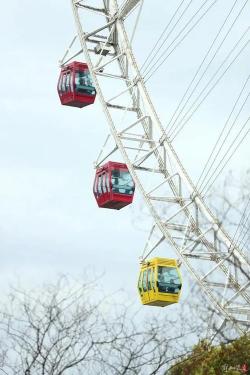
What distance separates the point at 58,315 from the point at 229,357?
15.8 ft

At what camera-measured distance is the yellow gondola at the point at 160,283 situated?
29562mm

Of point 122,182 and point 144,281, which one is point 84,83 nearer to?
point 122,182

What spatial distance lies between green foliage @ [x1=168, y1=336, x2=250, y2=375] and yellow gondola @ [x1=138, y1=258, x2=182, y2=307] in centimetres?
1152

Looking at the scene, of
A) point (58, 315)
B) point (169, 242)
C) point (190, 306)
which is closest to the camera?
point (58, 315)

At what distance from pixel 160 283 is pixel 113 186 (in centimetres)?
361

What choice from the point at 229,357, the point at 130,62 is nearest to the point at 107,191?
the point at 130,62

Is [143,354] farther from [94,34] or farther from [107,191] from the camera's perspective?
[94,34]

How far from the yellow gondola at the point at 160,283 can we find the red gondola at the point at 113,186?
2.23m

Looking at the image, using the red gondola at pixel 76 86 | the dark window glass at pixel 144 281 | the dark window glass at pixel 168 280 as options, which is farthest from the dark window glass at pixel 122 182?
the red gondola at pixel 76 86

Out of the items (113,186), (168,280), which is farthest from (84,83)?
(168,280)

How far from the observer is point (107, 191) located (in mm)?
30969

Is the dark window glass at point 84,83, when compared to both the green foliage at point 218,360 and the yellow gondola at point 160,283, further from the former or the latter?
the green foliage at point 218,360

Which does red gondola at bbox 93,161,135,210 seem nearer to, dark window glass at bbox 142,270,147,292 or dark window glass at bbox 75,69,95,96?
dark window glass at bbox 142,270,147,292

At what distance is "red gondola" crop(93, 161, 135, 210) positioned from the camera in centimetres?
3094
